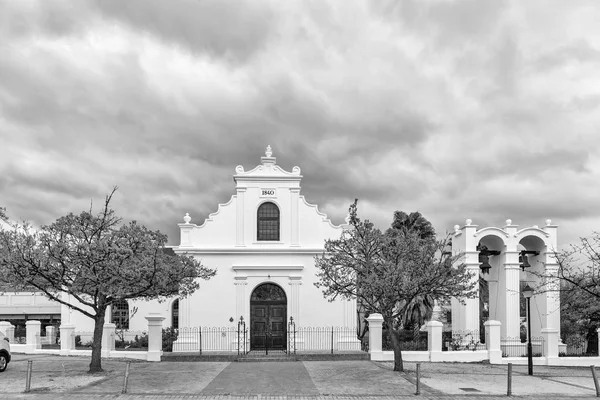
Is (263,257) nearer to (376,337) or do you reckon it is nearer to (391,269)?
(376,337)

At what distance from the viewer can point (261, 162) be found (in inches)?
1297

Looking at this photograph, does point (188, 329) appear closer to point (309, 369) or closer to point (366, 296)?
point (309, 369)

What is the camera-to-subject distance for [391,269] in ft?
70.6

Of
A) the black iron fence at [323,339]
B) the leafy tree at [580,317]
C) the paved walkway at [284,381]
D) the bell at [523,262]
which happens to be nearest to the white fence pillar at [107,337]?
the paved walkway at [284,381]

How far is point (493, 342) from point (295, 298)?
9.58 m

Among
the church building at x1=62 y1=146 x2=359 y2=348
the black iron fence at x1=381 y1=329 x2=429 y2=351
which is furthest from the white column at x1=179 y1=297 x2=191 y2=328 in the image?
the black iron fence at x1=381 y1=329 x2=429 y2=351

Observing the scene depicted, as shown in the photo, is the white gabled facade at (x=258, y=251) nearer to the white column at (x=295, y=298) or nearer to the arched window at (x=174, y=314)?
the white column at (x=295, y=298)

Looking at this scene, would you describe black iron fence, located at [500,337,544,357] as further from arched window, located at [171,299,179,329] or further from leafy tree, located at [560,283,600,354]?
arched window, located at [171,299,179,329]

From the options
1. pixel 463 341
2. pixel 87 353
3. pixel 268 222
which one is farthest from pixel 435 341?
pixel 87 353

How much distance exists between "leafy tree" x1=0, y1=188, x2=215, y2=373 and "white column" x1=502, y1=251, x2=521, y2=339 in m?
19.1

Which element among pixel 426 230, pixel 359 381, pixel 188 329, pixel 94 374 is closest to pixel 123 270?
pixel 94 374

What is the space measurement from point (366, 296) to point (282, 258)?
10109mm

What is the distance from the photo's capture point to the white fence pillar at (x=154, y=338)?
27078 mm

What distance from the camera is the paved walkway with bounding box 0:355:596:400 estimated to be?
17.2m
